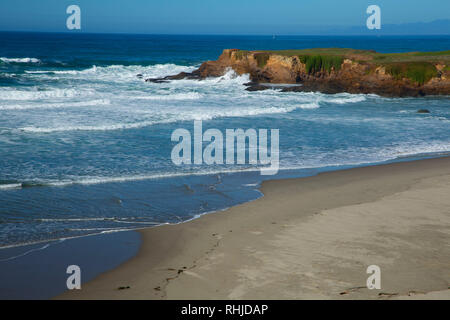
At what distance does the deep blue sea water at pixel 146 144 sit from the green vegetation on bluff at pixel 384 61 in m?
2.70

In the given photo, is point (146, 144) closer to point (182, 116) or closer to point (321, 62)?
point (182, 116)

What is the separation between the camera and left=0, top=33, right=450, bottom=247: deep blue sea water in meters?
9.66

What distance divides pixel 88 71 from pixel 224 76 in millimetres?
14908

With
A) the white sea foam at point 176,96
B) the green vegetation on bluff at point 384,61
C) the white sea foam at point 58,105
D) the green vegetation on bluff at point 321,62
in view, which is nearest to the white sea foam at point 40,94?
the white sea foam at point 58,105

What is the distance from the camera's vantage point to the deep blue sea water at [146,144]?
9664 mm

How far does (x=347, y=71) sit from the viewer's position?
34.3 meters

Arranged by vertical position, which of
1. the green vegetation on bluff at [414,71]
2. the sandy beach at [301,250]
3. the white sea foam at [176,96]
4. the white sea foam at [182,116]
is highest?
the green vegetation on bluff at [414,71]

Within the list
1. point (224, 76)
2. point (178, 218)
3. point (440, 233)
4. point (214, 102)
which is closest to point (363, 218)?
point (440, 233)

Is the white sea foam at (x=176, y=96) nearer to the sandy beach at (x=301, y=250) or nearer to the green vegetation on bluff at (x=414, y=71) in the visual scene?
the green vegetation on bluff at (x=414, y=71)

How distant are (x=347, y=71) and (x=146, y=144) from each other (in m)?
22.5

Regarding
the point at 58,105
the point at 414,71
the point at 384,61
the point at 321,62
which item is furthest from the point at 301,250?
the point at 384,61
